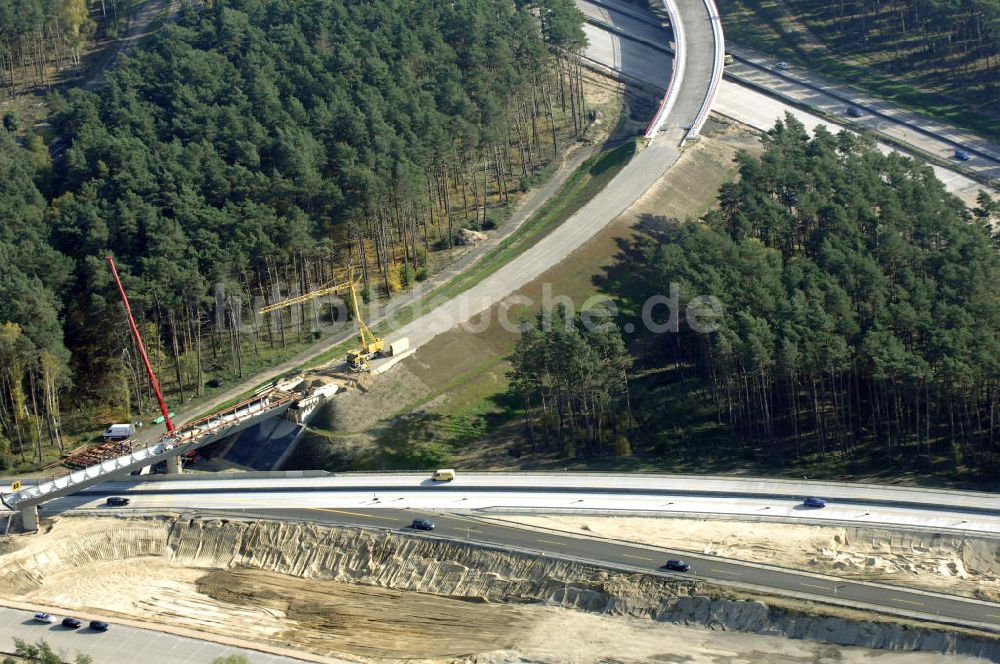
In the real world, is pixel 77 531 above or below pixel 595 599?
above

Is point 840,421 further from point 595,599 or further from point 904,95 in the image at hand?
point 904,95

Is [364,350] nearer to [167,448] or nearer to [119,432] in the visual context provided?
[167,448]

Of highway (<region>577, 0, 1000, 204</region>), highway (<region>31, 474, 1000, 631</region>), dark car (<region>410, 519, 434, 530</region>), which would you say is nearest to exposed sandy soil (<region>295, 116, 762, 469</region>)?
highway (<region>31, 474, 1000, 631</region>)

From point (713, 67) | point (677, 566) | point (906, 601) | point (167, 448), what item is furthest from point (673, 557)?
point (713, 67)

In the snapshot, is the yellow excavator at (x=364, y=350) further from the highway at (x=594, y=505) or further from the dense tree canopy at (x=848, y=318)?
the dense tree canopy at (x=848, y=318)

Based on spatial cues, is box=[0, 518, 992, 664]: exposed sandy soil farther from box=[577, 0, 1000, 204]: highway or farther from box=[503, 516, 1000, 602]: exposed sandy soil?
box=[577, 0, 1000, 204]: highway

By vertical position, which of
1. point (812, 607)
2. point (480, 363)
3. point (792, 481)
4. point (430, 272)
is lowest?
point (812, 607)

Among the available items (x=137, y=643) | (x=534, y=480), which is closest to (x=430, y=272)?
(x=534, y=480)
